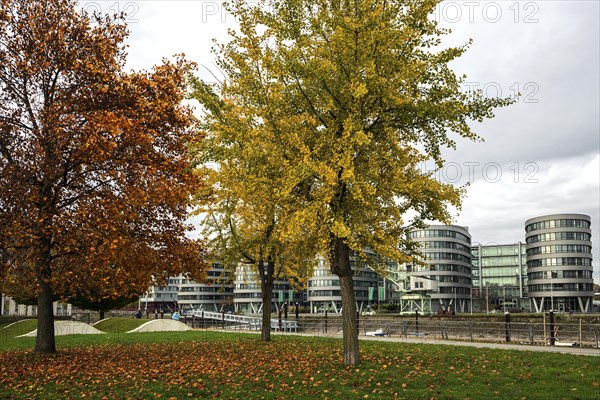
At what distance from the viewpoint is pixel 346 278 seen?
1728 centimetres

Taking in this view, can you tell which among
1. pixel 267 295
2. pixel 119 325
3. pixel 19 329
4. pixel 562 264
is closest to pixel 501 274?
pixel 562 264

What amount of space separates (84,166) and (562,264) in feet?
369

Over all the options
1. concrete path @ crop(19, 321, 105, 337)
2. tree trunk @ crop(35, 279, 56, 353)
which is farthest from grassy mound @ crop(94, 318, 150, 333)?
tree trunk @ crop(35, 279, 56, 353)

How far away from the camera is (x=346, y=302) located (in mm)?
17172

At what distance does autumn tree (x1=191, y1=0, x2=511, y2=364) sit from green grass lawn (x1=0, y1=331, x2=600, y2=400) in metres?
2.36

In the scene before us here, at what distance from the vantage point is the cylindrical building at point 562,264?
361 feet

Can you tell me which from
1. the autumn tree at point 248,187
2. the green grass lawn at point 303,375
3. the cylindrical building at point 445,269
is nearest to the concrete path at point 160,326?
the autumn tree at point 248,187

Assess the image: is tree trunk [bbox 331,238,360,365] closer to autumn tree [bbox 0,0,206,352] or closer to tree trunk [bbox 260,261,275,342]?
autumn tree [bbox 0,0,206,352]

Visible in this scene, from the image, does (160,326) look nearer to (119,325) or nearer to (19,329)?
(119,325)

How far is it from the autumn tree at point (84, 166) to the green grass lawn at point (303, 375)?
3049 mm

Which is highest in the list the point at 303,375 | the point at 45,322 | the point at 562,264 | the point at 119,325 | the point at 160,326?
the point at 562,264

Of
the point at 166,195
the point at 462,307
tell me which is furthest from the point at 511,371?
the point at 462,307

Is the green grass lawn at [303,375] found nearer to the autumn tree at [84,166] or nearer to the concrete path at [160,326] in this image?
the autumn tree at [84,166]

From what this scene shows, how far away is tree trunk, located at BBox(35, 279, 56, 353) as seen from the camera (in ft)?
67.9
